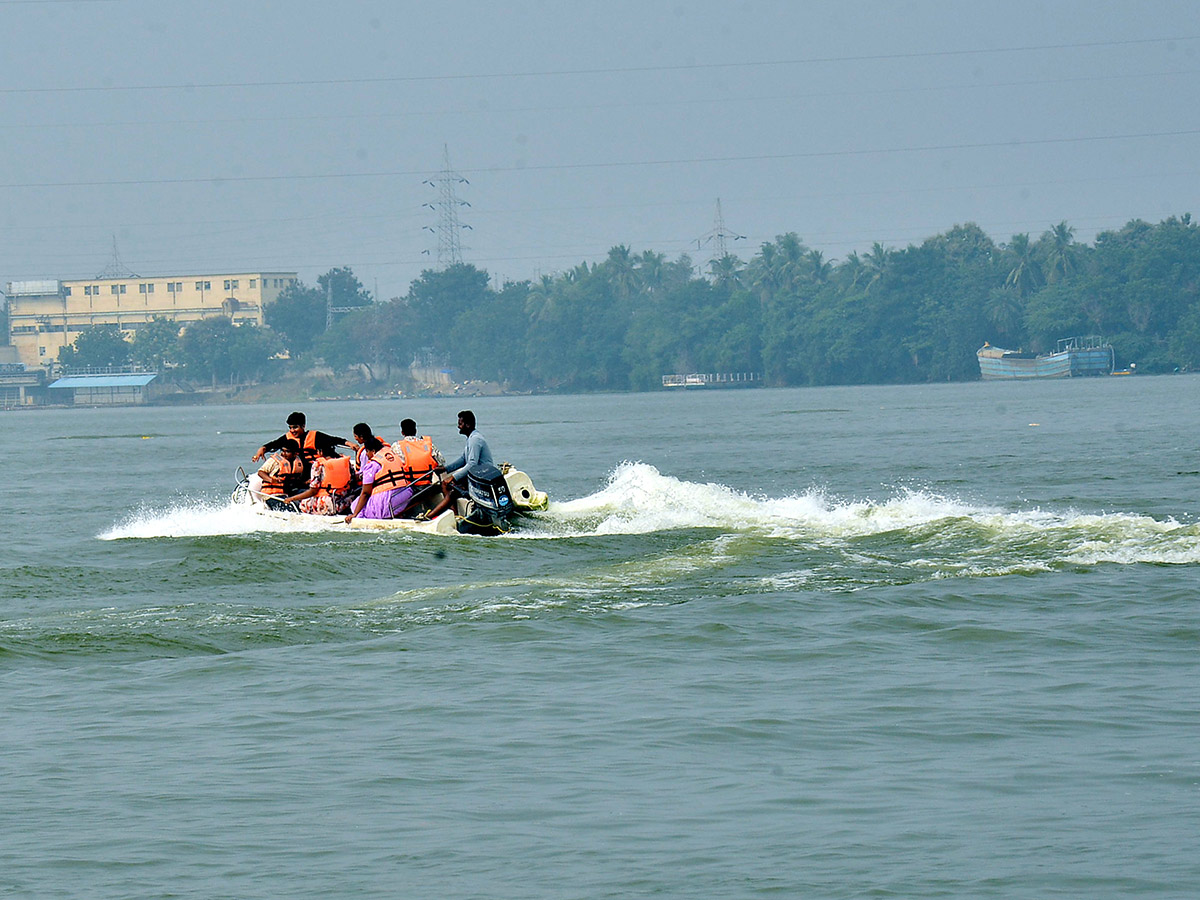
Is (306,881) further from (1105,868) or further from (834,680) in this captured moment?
(834,680)

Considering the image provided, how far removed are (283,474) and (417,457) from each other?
10.7ft

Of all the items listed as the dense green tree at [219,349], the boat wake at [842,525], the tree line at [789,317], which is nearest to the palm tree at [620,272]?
the tree line at [789,317]

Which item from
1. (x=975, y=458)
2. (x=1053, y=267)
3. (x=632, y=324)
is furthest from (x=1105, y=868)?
(x=632, y=324)

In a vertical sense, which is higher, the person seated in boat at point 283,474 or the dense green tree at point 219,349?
the dense green tree at point 219,349

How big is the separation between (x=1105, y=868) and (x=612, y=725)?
3.98m

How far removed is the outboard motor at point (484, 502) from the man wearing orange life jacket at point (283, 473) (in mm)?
3913

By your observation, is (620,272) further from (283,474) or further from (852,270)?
(283,474)

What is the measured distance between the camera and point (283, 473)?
26.0 metres

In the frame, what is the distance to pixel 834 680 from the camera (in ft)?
41.4

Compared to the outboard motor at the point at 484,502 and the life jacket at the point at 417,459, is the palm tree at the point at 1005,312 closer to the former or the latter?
the life jacket at the point at 417,459

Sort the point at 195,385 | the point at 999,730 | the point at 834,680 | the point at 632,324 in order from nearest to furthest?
the point at 999,730
the point at 834,680
the point at 632,324
the point at 195,385

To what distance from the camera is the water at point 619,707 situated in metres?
8.60

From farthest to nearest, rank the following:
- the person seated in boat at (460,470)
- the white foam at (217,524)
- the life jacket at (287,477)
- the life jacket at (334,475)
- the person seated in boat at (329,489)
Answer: the life jacket at (287,477), the life jacket at (334,475), the person seated in boat at (329,489), the white foam at (217,524), the person seated in boat at (460,470)

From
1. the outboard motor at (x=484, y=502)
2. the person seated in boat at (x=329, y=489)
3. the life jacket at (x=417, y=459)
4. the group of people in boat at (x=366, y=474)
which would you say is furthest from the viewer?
the person seated in boat at (x=329, y=489)
